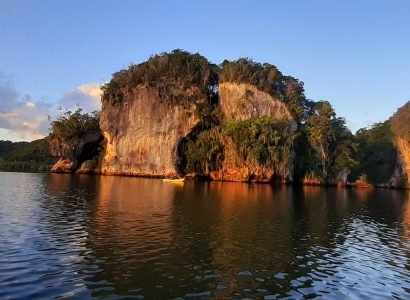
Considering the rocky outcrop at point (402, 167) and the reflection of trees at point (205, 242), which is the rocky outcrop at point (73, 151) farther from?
the rocky outcrop at point (402, 167)

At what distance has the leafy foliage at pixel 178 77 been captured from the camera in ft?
282

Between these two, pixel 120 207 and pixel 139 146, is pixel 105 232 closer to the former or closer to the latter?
pixel 120 207

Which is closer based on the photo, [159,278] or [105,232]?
[159,278]

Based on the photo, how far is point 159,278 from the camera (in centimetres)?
1347

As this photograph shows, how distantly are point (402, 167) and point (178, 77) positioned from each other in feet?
177

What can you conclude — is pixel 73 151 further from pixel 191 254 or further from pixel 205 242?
pixel 191 254

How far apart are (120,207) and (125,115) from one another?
62590 millimetres

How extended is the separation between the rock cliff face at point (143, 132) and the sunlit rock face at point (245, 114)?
8076 mm

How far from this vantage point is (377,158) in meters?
103

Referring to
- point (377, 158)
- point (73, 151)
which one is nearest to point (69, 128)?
point (73, 151)

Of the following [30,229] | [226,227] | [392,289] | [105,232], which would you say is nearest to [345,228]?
[226,227]

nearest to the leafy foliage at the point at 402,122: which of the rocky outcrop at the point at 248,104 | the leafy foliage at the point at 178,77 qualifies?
the rocky outcrop at the point at 248,104

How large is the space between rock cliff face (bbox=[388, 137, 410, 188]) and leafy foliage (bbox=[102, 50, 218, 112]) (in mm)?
43982

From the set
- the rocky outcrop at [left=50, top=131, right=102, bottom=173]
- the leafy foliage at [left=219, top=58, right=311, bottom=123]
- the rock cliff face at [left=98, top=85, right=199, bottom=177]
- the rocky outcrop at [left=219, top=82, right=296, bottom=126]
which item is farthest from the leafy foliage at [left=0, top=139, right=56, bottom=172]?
the leafy foliage at [left=219, top=58, right=311, bottom=123]
